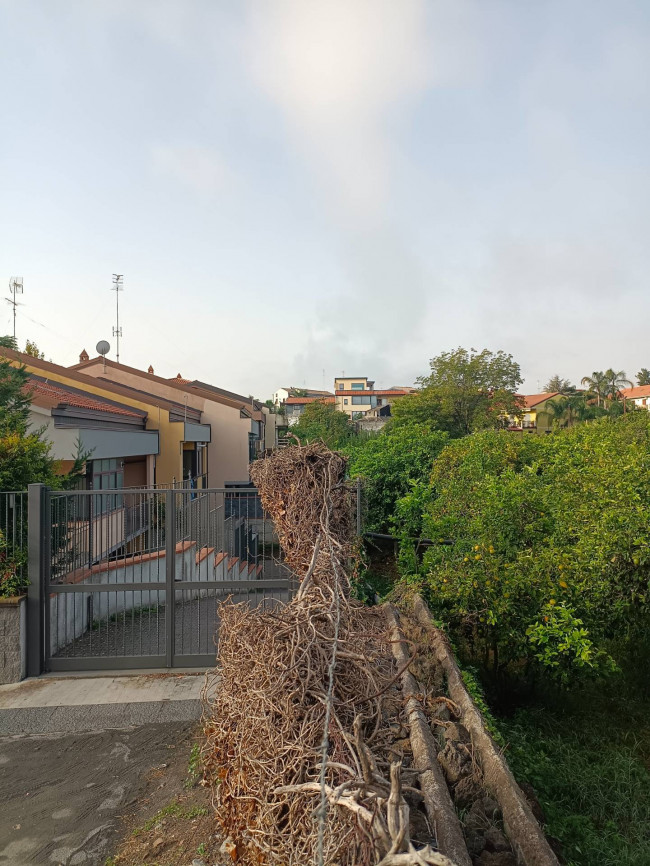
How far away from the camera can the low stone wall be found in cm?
696

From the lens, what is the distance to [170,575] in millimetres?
7406

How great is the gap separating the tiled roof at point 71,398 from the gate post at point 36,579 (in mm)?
4552

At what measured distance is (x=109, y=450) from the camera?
1470 cm

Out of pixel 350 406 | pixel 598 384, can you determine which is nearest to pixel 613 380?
pixel 598 384

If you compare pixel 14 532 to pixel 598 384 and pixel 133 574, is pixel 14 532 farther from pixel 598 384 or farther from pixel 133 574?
Result: pixel 598 384

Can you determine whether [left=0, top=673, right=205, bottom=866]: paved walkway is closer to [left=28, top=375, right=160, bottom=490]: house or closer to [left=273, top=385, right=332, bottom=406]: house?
[left=28, top=375, right=160, bottom=490]: house

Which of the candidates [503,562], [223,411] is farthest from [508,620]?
[223,411]

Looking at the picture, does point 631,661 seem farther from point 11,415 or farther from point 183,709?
point 11,415

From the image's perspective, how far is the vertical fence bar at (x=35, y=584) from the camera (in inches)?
281

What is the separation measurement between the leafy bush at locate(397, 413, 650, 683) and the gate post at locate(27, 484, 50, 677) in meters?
4.97

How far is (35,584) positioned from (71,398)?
8.62m

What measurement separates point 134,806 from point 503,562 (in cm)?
466

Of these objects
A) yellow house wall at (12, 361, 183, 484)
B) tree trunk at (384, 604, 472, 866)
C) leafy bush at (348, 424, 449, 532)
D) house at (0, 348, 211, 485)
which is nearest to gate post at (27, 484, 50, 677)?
tree trunk at (384, 604, 472, 866)

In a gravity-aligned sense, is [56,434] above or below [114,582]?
above
